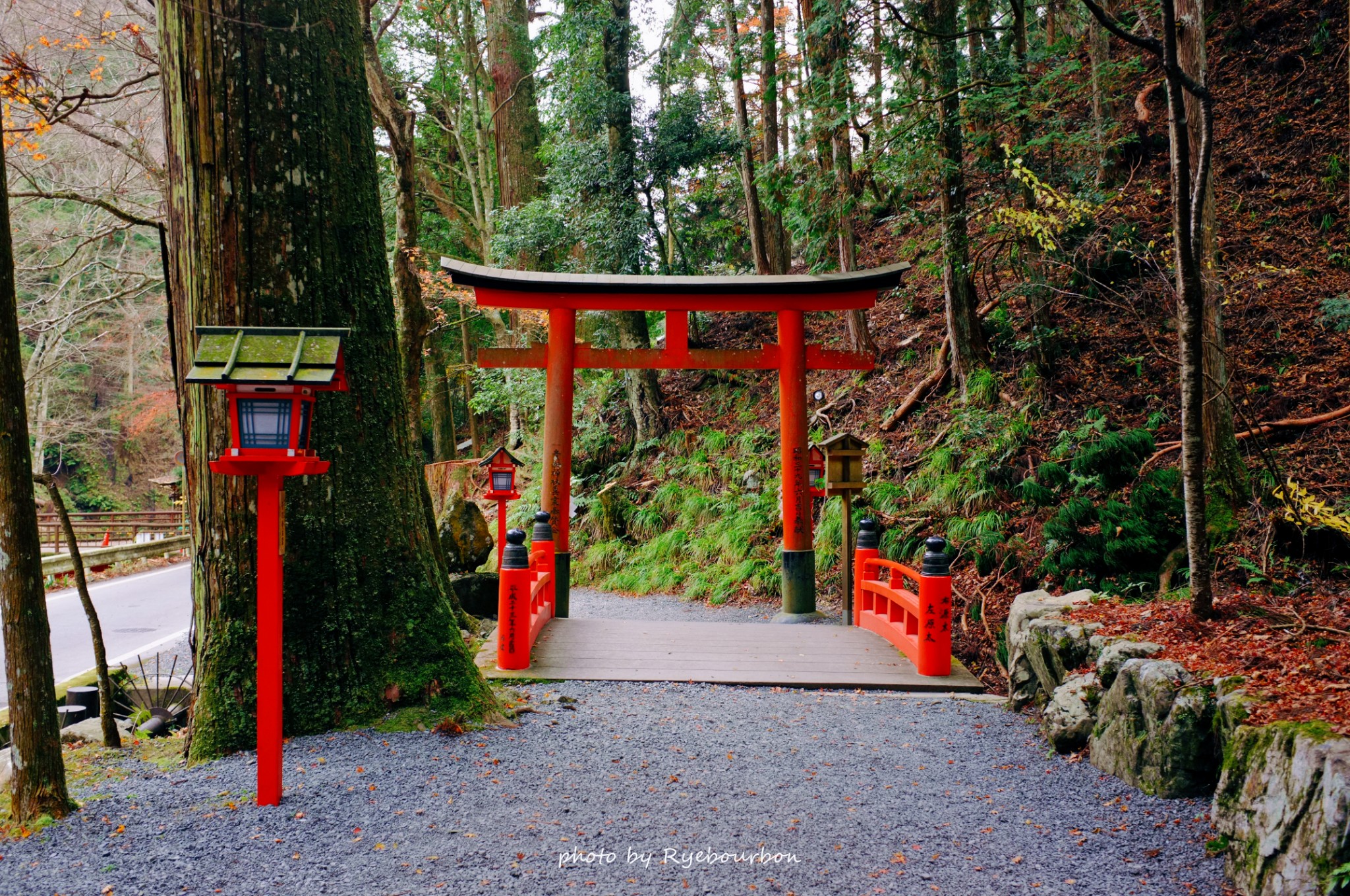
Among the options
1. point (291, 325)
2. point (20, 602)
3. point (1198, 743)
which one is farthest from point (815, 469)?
point (20, 602)

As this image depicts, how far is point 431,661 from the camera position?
13.2 feet

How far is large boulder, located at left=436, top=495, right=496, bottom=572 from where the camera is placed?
31.0ft

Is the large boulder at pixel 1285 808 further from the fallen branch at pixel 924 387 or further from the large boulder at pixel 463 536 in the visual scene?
the large boulder at pixel 463 536

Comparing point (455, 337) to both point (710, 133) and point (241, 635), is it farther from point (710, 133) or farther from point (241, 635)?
point (241, 635)

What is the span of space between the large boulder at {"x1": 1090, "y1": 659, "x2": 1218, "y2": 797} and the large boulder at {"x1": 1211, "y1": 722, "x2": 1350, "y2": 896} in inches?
14.8

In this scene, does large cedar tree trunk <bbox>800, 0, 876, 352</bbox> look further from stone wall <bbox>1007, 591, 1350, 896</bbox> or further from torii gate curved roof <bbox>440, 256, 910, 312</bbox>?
stone wall <bbox>1007, 591, 1350, 896</bbox>

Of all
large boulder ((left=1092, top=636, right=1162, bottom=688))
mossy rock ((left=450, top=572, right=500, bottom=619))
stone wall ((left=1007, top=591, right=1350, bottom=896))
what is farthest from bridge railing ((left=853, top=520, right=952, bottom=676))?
mossy rock ((left=450, top=572, right=500, bottom=619))

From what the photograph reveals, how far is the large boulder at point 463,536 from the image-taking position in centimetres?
Answer: 944

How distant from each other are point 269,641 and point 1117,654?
3.90 metres

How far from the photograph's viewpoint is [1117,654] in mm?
3836

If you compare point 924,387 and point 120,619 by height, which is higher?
point 924,387

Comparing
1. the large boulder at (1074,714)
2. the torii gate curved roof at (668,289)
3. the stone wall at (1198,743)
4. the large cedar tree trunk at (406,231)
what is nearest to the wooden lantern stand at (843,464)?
the torii gate curved roof at (668,289)

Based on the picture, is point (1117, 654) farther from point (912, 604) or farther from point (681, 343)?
point (681, 343)

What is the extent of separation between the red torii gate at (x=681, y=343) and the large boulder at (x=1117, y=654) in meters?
4.20
